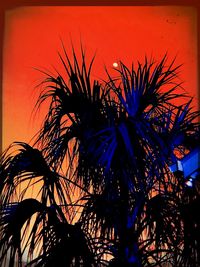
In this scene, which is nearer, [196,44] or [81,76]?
[81,76]

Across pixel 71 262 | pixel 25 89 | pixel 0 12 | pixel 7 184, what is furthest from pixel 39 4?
pixel 71 262

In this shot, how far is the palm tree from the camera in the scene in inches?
101

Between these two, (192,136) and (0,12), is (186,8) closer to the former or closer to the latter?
(0,12)

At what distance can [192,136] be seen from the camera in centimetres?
297

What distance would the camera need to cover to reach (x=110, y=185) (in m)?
2.70

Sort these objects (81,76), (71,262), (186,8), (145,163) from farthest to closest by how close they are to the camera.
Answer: (186,8), (81,76), (145,163), (71,262)

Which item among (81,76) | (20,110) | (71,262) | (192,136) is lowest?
(71,262)

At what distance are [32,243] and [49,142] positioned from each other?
0.53 metres

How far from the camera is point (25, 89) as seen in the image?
178 inches

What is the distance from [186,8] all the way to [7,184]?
2.29m

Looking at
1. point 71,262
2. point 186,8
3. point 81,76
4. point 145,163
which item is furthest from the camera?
point 186,8

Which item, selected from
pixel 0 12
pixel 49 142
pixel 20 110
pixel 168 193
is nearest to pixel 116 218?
pixel 168 193

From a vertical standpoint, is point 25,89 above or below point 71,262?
above

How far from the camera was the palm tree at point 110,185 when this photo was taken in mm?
2562
